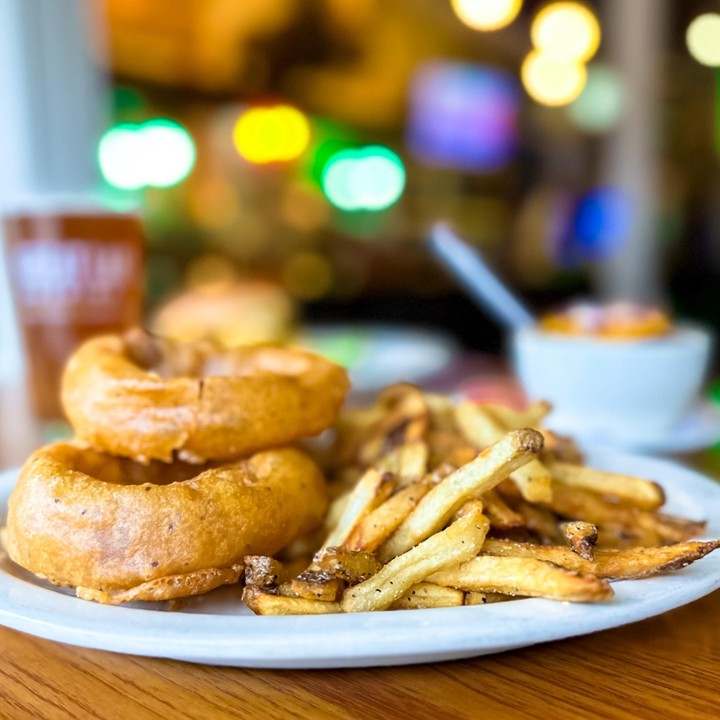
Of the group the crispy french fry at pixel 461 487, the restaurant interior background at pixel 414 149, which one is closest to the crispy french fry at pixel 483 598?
the crispy french fry at pixel 461 487

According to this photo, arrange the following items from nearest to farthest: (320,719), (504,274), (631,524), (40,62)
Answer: (320,719) < (631,524) < (40,62) < (504,274)

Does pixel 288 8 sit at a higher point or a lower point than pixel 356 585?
higher

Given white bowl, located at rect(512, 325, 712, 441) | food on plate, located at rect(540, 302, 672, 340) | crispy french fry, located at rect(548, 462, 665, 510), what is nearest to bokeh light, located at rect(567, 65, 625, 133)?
food on plate, located at rect(540, 302, 672, 340)

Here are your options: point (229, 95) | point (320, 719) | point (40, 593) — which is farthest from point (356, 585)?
point (229, 95)

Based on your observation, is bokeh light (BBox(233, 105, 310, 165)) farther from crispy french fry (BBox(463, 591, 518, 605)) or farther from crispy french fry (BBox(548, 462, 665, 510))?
crispy french fry (BBox(463, 591, 518, 605))

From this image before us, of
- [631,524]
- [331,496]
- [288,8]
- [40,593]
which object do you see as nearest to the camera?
[40,593]

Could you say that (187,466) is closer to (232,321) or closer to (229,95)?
(232,321)
